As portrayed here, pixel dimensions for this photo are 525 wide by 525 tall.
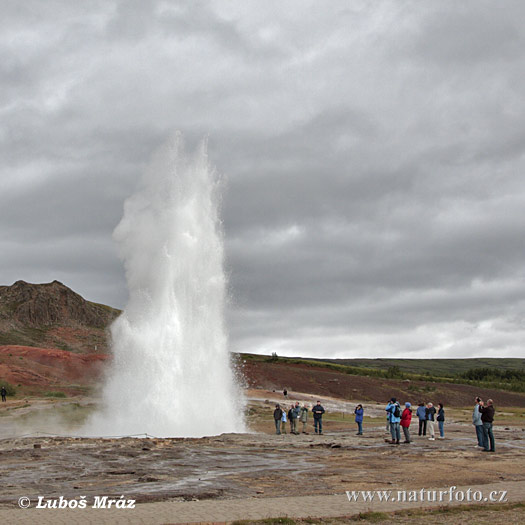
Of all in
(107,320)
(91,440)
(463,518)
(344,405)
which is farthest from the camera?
(107,320)

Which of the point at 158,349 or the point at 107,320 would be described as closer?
the point at 158,349

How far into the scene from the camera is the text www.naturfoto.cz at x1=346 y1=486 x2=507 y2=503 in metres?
12.4

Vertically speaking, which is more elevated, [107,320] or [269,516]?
[107,320]

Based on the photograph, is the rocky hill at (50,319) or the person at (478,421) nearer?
the person at (478,421)

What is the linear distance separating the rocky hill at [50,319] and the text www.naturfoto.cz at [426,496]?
8531cm

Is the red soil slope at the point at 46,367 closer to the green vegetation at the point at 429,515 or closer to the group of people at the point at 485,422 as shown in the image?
the group of people at the point at 485,422

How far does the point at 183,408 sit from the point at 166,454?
31.0ft

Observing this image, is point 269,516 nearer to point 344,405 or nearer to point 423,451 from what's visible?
point 423,451

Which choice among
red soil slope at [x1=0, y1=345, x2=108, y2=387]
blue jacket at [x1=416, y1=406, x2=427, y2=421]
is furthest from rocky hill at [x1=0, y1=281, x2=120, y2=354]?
blue jacket at [x1=416, y1=406, x2=427, y2=421]

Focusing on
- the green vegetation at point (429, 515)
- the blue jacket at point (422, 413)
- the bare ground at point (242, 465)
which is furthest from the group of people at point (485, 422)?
the green vegetation at point (429, 515)

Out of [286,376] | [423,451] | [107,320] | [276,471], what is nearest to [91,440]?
[276,471]

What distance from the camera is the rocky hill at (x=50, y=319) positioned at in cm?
10057

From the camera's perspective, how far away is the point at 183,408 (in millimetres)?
31438

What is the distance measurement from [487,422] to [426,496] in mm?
9420
